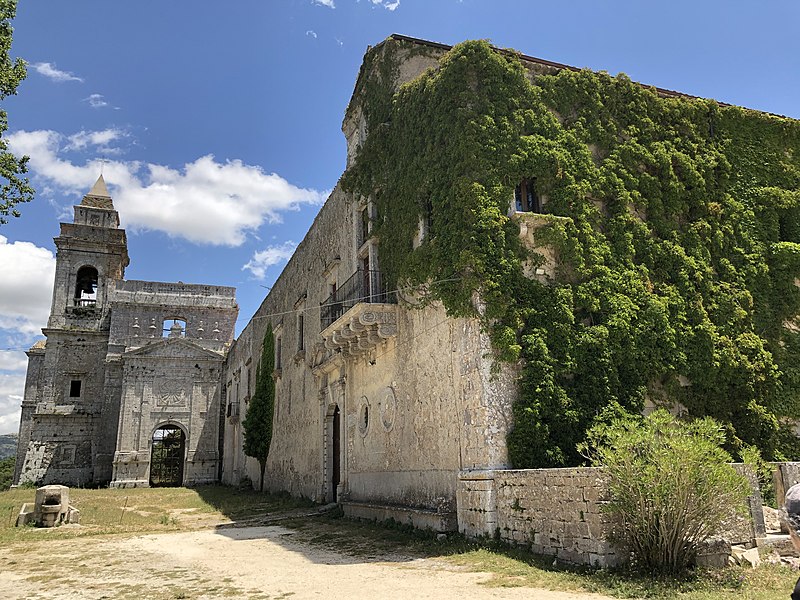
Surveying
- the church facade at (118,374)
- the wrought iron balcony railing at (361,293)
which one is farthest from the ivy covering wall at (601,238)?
the church facade at (118,374)

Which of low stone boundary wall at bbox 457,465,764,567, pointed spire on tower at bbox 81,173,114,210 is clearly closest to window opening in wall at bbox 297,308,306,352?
low stone boundary wall at bbox 457,465,764,567

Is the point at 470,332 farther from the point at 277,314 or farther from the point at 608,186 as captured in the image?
the point at 277,314

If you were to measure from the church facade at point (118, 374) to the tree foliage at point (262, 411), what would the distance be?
9.45m

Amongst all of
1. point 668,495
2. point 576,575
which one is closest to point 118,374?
point 576,575

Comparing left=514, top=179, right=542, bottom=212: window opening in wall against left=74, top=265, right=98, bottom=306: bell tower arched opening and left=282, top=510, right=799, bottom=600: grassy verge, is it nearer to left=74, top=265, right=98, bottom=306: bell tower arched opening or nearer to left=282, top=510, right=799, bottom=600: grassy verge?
left=282, top=510, right=799, bottom=600: grassy verge

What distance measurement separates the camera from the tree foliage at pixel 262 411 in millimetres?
24484

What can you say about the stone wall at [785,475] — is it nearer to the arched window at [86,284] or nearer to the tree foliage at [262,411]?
the tree foliage at [262,411]

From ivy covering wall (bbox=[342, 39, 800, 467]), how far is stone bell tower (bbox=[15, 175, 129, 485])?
86.5ft

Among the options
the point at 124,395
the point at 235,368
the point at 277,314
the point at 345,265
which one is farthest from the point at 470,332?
the point at 124,395

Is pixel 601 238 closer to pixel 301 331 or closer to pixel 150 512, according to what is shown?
pixel 301 331

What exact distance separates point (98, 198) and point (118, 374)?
11245 mm

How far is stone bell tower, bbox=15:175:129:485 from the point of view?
104 feet

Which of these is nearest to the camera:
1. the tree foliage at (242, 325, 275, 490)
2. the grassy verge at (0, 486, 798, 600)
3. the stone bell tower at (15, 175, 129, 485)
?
the grassy verge at (0, 486, 798, 600)

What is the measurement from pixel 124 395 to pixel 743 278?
30.1 meters
